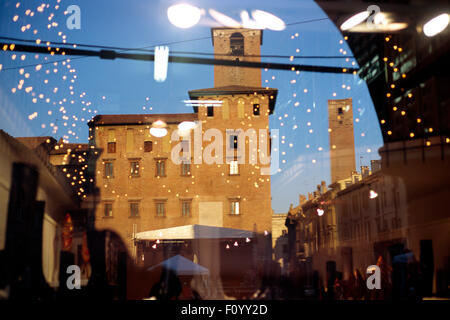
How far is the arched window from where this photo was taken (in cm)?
364

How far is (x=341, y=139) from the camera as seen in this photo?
381 centimetres

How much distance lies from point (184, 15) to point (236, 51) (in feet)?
1.72

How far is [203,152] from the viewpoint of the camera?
3.92 metres

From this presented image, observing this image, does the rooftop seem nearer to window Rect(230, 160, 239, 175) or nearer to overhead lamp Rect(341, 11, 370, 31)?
window Rect(230, 160, 239, 175)

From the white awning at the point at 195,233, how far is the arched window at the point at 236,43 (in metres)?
1.44

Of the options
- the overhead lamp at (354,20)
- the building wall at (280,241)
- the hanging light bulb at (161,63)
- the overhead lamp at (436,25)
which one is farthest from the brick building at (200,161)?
the overhead lamp at (436,25)

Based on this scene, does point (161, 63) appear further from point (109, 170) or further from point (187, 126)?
point (109, 170)

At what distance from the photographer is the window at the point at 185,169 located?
391 cm

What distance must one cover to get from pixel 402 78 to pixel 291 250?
1765 mm

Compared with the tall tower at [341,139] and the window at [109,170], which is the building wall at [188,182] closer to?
the window at [109,170]

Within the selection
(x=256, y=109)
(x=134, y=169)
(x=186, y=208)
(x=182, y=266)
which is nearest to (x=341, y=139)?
(x=256, y=109)
